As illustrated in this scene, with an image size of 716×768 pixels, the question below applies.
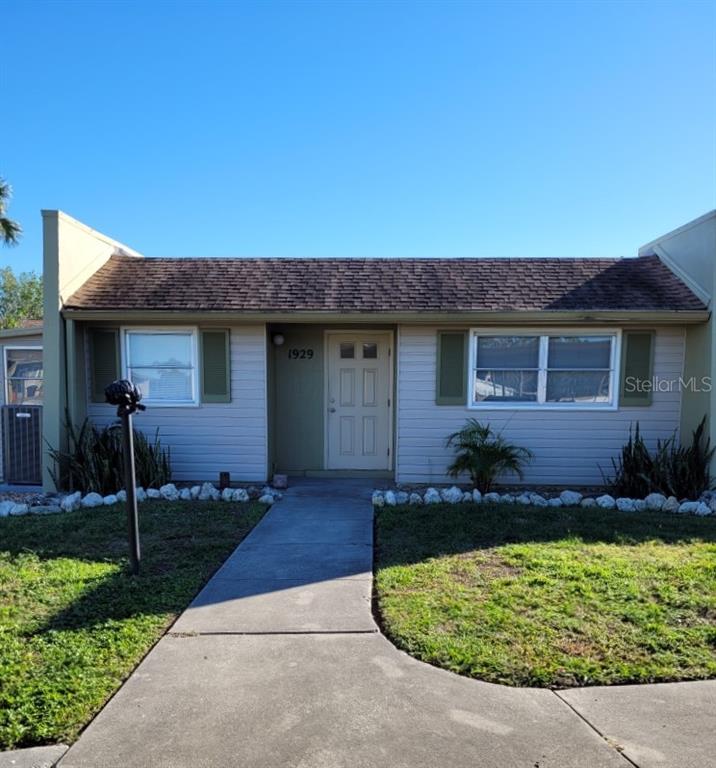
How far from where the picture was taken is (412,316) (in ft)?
25.5

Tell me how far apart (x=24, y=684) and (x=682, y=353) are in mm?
8648

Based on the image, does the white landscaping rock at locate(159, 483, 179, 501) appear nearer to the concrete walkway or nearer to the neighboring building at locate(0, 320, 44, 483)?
the neighboring building at locate(0, 320, 44, 483)

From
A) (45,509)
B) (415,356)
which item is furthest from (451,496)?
(45,509)

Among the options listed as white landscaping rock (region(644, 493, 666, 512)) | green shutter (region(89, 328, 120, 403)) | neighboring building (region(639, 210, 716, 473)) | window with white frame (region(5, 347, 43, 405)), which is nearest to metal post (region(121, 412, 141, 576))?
green shutter (region(89, 328, 120, 403))

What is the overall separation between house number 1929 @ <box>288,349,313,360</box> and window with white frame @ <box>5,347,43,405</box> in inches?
150

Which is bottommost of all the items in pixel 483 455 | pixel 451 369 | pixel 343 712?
pixel 343 712

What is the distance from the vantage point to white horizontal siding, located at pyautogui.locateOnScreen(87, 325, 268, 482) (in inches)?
324

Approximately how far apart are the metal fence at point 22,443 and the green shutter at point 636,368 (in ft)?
28.5

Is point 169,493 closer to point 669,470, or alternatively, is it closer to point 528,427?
point 528,427

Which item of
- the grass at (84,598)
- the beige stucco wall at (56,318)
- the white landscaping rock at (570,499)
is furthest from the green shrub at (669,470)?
the beige stucco wall at (56,318)

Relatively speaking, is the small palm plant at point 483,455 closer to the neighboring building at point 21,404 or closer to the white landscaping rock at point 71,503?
the white landscaping rock at point 71,503

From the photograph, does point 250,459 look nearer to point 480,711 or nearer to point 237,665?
point 237,665

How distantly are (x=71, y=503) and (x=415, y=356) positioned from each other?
5.08 metres

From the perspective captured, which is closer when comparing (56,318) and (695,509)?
(695,509)
